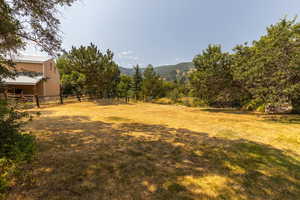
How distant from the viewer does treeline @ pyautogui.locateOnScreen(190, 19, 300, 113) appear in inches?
297

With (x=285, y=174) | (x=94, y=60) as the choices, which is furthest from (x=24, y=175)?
(x=94, y=60)

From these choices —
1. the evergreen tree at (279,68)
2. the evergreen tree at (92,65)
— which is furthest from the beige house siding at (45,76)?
the evergreen tree at (279,68)

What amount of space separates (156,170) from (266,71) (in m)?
9.75

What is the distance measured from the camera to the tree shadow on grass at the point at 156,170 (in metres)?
2.08

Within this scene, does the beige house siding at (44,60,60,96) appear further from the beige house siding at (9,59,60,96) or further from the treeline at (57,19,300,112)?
the treeline at (57,19,300,112)

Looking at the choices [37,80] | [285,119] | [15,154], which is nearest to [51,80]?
[37,80]

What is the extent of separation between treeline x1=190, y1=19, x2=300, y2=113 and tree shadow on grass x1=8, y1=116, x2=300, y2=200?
5.88m

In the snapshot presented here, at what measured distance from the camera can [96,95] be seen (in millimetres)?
20797

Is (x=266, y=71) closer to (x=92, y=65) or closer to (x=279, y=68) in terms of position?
(x=279, y=68)

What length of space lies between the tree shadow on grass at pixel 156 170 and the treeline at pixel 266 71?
5876 mm

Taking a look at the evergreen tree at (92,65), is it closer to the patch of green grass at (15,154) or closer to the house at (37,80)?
the house at (37,80)

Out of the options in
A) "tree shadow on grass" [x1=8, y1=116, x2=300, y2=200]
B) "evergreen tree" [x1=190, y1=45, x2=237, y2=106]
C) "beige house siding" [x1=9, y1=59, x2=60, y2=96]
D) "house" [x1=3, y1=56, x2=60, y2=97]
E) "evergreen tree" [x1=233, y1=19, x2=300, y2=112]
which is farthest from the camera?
"beige house siding" [x1=9, y1=59, x2=60, y2=96]

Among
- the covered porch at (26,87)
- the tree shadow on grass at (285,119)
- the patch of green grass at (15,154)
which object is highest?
the covered porch at (26,87)

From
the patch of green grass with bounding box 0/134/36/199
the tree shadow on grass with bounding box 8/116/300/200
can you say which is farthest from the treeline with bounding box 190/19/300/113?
the patch of green grass with bounding box 0/134/36/199
